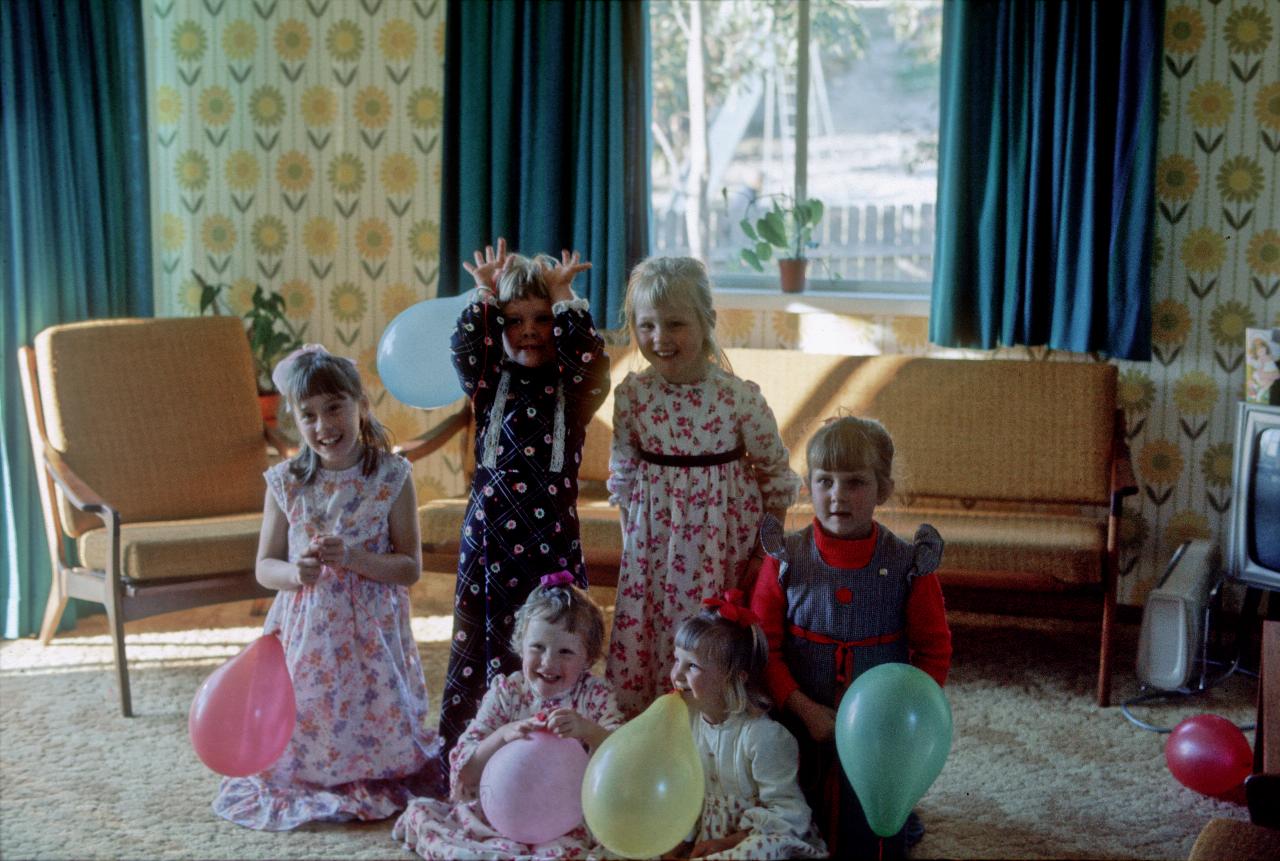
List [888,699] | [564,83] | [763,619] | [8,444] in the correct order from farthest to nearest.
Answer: [564,83] → [8,444] → [763,619] → [888,699]

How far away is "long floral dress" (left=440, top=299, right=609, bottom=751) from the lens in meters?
2.89

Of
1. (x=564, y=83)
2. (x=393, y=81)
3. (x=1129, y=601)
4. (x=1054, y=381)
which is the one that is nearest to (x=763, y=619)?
(x=1054, y=381)

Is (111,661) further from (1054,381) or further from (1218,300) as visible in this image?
(1218,300)

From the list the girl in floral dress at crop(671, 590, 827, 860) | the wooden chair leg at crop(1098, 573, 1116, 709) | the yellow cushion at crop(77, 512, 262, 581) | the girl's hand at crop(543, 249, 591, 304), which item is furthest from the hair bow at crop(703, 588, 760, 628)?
the yellow cushion at crop(77, 512, 262, 581)

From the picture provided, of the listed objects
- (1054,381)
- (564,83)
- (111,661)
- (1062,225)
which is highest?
(564,83)

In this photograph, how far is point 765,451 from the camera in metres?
2.93

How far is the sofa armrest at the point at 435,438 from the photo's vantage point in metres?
4.05

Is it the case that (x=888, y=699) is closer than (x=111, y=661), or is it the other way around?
(x=888, y=699)

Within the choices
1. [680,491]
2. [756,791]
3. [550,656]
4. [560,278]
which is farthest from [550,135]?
[756,791]

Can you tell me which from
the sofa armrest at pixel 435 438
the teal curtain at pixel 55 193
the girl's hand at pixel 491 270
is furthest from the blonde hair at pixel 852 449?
the teal curtain at pixel 55 193

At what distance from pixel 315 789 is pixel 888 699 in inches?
55.8

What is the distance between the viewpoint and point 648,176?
457 centimetres

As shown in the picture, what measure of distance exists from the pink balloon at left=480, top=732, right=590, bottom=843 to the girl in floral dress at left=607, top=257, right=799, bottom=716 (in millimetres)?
429

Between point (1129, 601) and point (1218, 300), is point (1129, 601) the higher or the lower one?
the lower one
